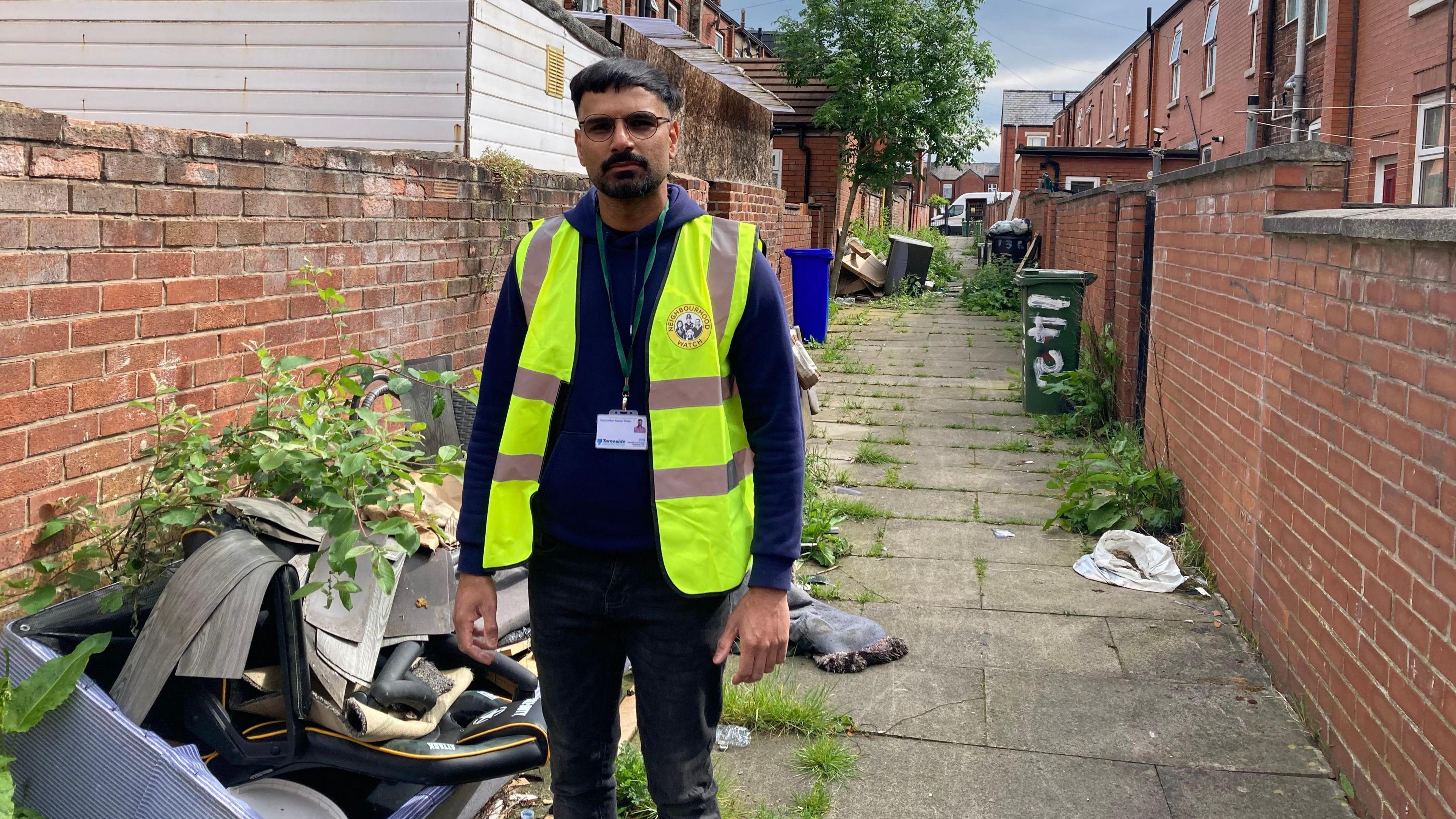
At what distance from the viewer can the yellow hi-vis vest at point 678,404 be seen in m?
2.20

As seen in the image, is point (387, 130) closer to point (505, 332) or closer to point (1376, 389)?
point (505, 332)

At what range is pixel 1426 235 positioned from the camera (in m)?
2.89

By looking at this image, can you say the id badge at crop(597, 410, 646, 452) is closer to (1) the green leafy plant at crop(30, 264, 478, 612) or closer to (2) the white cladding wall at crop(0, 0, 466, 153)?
(1) the green leafy plant at crop(30, 264, 478, 612)

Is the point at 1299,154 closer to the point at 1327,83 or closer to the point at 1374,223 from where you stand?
the point at 1374,223

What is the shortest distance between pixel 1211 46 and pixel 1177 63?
162 inches

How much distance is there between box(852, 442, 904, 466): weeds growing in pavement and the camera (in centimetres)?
788

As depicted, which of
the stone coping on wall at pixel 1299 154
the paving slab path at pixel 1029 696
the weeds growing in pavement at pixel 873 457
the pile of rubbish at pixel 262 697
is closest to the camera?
the pile of rubbish at pixel 262 697

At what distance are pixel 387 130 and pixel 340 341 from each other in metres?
2.92

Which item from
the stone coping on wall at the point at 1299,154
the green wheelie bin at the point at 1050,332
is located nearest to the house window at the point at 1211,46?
the green wheelie bin at the point at 1050,332

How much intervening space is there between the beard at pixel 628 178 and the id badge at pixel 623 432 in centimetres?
43

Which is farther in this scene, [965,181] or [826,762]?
[965,181]

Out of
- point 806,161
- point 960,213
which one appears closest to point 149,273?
point 806,161

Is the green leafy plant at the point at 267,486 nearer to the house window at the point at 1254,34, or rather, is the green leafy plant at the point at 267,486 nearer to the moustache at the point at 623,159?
the moustache at the point at 623,159

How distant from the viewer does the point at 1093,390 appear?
8812 millimetres
